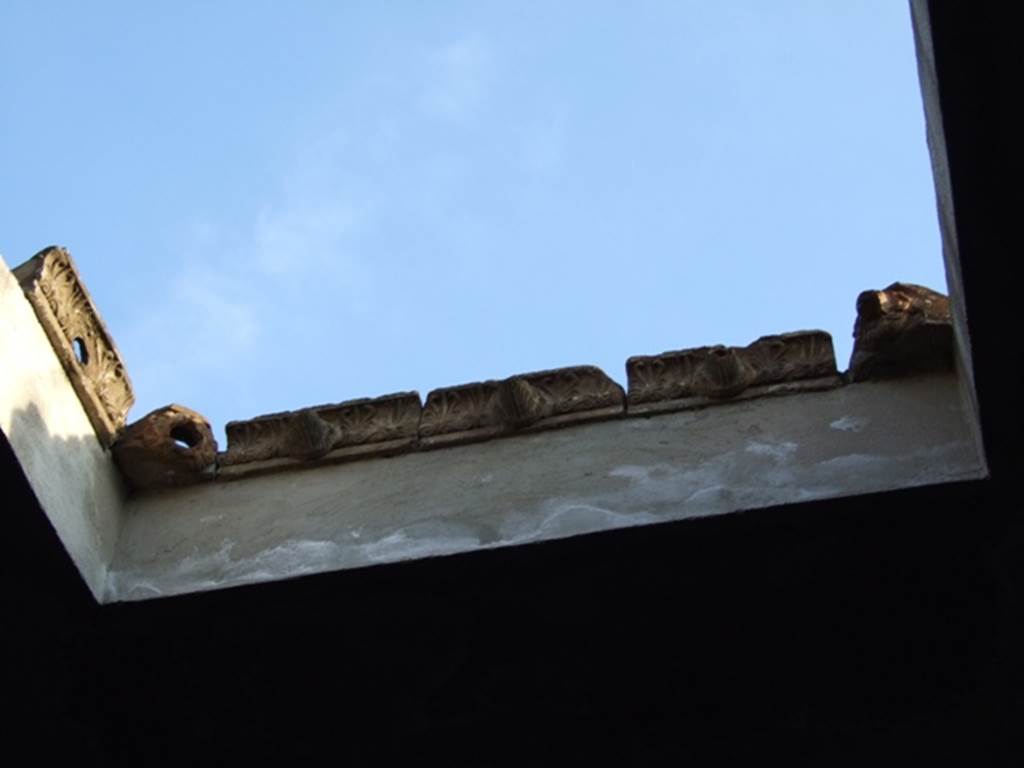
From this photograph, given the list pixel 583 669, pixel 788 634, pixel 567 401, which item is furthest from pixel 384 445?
pixel 788 634

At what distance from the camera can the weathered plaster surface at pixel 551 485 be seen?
487 cm

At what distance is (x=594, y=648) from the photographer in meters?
4.85

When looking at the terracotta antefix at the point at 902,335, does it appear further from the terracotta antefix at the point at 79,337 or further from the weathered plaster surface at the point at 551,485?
the terracotta antefix at the point at 79,337

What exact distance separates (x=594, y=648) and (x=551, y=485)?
438 millimetres

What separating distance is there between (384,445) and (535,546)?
2.39ft

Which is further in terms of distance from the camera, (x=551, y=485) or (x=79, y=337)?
(x=79, y=337)

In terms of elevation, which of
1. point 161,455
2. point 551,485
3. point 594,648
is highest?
point 161,455

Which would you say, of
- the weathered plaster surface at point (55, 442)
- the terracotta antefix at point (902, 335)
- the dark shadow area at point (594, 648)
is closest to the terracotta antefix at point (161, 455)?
the weathered plaster surface at point (55, 442)

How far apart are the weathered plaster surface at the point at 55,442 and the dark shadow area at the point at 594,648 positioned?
0.09 m

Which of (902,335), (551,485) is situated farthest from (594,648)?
(902,335)

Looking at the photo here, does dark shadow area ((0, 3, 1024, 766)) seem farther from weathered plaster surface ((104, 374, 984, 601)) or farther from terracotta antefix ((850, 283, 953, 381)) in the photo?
terracotta antefix ((850, 283, 953, 381))

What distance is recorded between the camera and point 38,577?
4898 millimetres

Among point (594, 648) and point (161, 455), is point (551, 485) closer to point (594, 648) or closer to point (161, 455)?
point (594, 648)

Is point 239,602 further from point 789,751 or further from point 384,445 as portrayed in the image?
point 789,751
